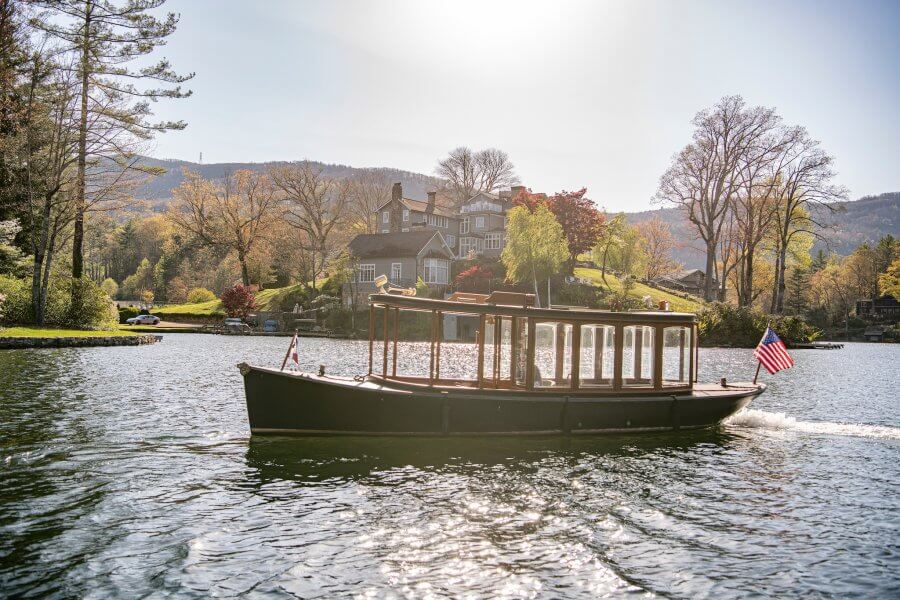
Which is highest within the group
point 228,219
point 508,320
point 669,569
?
point 228,219

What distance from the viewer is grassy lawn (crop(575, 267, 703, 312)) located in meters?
68.8

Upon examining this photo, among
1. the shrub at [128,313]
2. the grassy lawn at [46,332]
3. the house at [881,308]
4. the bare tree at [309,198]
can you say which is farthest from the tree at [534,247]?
the house at [881,308]

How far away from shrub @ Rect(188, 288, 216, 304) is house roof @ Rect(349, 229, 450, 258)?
23.3 metres

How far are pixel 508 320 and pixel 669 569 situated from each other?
8053 millimetres

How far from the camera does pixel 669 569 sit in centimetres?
888

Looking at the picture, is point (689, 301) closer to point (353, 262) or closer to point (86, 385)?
point (353, 262)

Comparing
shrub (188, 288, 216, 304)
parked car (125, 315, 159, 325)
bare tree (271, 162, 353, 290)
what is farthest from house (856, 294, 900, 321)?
parked car (125, 315, 159, 325)

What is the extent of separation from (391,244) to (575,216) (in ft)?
72.3

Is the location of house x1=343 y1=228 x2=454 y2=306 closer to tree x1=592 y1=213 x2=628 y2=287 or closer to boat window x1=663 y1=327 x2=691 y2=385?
tree x1=592 y1=213 x2=628 y2=287

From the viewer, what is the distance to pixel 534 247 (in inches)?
2608

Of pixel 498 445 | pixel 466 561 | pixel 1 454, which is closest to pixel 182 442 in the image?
pixel 1 454

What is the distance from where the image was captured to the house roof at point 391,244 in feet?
244

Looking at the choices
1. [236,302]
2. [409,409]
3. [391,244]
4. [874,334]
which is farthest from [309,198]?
[874,334]

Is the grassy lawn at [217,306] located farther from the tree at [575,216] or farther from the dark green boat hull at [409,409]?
the dark green boat hull at [409,409]
